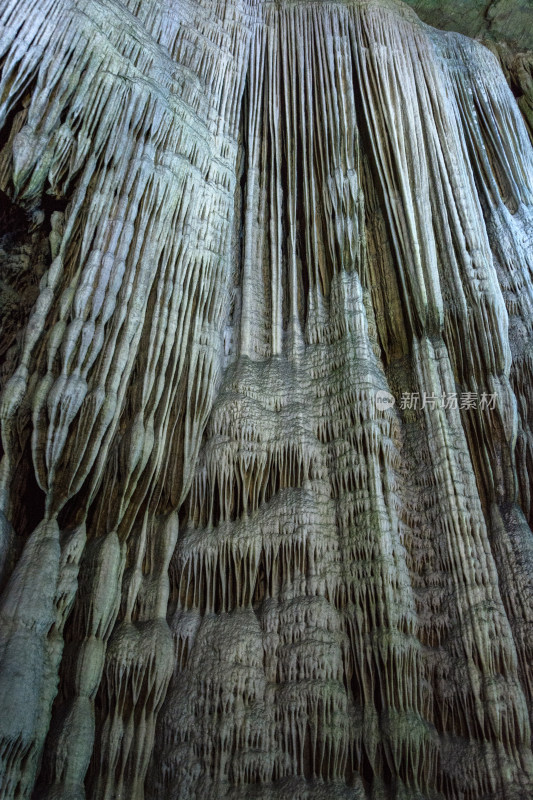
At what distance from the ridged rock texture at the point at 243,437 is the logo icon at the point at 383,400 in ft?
0.16

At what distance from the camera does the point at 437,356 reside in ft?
18.1

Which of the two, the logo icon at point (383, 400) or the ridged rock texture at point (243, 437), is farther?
the logo icon at point (383, 400)

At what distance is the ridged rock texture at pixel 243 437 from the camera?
151 inches

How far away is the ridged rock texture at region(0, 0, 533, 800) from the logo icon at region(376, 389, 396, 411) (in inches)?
1.9

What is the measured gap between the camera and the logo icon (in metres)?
5.05

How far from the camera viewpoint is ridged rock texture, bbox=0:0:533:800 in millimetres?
3826

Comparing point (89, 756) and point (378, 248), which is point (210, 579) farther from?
point (378, 248)

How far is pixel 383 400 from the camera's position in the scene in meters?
5.09

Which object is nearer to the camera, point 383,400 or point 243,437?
point 243,437

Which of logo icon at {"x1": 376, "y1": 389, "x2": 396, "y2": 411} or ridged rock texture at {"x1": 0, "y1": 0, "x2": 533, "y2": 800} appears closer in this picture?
ridged rock texture at {"x1": 0, "y1": 0, "x2": 533, "y2": 800}

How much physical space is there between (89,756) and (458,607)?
96.4 inches

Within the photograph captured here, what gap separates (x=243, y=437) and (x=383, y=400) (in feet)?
3.70

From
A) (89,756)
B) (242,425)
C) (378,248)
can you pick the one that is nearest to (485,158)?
(378,248)

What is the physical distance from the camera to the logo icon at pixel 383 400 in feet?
16.6
